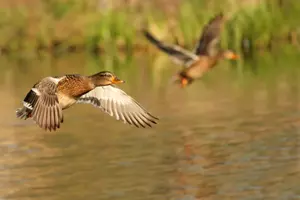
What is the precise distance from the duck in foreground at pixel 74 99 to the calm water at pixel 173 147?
3.00 feet

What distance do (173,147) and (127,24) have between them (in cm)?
1968

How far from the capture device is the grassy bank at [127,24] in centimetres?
3353

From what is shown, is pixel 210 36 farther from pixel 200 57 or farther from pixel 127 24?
pixel 127 24

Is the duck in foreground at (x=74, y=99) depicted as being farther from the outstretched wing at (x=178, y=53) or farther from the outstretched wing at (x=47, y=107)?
the outstretched wing at (x=178, y=53)

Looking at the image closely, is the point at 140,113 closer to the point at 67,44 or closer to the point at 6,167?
the point at 6,167

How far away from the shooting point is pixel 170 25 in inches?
1409

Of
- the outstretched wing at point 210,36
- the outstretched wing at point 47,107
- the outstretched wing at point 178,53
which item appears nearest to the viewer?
the outstretched wing at point 47,107

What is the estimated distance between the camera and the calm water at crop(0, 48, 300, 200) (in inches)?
495

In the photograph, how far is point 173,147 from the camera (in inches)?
621

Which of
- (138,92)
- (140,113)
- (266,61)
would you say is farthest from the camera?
(266,61)

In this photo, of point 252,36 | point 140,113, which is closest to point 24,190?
point 140,113

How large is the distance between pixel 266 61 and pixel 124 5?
12.9 m

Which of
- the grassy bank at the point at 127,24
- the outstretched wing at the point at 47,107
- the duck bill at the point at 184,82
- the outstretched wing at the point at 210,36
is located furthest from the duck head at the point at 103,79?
the grassy bank at the point at 127,24

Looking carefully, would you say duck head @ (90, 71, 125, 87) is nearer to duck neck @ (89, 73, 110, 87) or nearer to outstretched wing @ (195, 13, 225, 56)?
duck neck @ (89, 73, 110, 87)
